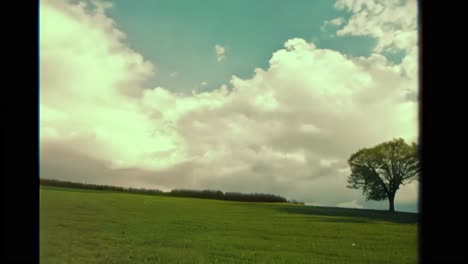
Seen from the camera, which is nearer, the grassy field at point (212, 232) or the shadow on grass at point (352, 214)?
the grassy field at point (212, 232)

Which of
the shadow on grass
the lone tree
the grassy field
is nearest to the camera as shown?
the grassy field

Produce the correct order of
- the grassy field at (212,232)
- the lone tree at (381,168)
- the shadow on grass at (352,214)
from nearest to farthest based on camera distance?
the grassy field at (212,232), the shadow on grass at (352,214), the lone tree at (381,168)

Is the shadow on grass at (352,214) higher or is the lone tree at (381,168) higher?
the lone tree at (381,168)

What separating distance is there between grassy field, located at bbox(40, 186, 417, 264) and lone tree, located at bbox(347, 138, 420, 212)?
2.72ft

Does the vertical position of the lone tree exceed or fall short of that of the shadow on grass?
it exceeds it

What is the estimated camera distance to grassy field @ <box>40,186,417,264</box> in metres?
7.10

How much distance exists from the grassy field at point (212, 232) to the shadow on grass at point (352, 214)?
0.10 ft

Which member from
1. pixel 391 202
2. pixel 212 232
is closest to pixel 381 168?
pixel 391 202

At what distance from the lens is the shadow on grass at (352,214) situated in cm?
1176

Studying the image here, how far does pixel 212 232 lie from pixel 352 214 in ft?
17.7
